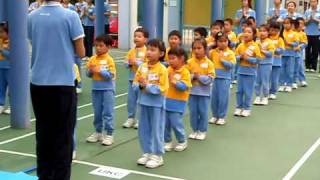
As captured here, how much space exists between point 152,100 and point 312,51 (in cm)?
946

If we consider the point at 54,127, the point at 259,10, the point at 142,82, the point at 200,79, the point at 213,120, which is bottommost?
the point at 213,120

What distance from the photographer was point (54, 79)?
4.64 metres

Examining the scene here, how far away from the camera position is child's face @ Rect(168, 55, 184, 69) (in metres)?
6.57

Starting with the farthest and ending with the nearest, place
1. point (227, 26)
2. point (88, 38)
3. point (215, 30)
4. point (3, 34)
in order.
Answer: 1. point (88, 38)
2. point (227, 26)
3. point (215, 30)
4. point (3, 34)

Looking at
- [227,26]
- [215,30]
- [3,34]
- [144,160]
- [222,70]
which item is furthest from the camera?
[227,26]

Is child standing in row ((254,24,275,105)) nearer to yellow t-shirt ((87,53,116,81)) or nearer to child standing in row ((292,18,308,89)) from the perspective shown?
child standing in row ((292,18,308,89))

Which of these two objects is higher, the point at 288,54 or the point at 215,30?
the point at 215,30

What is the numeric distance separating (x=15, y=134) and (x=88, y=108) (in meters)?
2.06

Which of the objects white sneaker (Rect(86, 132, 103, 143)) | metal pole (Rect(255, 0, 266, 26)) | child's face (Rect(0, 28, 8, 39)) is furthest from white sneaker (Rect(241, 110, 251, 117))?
metal pole (Rect(255, 0, 266, 26))

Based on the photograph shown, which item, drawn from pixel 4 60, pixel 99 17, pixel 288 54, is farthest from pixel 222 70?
pixel 99 17

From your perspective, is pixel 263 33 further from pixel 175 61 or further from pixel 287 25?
pixel 175 61

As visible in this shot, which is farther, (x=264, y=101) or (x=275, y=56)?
(x=275, y=56)

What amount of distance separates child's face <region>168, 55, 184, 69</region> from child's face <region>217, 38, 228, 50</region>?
5.88 feet

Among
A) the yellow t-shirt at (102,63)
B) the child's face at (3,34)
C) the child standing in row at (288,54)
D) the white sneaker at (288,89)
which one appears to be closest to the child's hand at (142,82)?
the yellow t-shirt at (102,63)
